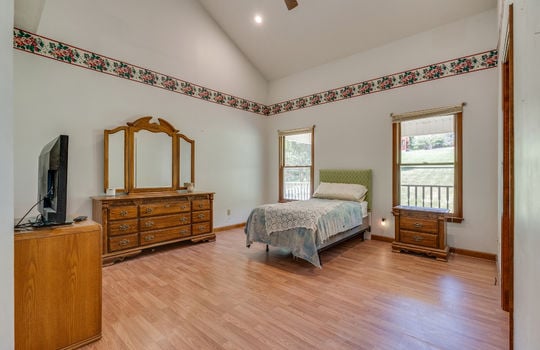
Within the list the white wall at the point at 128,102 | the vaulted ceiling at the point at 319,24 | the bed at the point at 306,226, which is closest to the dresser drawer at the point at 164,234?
the white wall at the point at 128,102

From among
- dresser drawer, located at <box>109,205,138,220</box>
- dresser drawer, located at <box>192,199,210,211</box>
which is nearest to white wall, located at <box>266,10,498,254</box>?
dresser drawer, located at <box>192,199,210,211</box>

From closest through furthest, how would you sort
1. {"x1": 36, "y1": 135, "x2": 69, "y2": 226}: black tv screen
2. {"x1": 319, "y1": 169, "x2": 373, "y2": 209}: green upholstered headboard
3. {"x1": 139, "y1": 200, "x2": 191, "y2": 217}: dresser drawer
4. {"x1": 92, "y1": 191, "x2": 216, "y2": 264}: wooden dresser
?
{"x1": 36, "y1": 135, "x2": 69, "y2": 226}: black tv screen
{"x1": 92, "y1": 191, "x2": 216, "y2": 264}: wooden dresser
{"x1": 139, "y1": 200, "x2": 191, "y2": 217}: dresser drawer
{"x1": 319, "y1": 169, "x2": 373, "y2": 209}: green upholstered headboard

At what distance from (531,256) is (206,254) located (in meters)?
3.38

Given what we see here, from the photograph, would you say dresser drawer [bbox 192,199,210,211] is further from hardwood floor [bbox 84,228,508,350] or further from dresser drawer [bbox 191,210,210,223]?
hardwood floor [bbox 84,228,508,350]

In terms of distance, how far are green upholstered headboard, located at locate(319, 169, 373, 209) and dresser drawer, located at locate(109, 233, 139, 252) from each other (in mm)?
3354

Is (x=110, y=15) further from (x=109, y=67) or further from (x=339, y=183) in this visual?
(x=339, y=183)

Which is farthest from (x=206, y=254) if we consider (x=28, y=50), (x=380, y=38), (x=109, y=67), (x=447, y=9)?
(x=447, y=9)

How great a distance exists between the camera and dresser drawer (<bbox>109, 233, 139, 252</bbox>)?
3.24 m

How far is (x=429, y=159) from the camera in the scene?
150 inches

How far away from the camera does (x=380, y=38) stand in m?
4.14

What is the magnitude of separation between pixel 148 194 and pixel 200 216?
2.86 feet

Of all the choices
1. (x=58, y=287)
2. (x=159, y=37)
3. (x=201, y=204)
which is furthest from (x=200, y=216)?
(x=159, y=37)

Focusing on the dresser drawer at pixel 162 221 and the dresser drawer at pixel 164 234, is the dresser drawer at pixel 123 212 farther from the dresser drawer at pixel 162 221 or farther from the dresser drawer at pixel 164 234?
the dresser drawer at pixel 164 234

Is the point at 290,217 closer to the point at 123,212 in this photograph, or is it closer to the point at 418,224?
the point at 418,224
